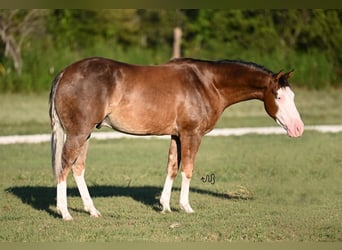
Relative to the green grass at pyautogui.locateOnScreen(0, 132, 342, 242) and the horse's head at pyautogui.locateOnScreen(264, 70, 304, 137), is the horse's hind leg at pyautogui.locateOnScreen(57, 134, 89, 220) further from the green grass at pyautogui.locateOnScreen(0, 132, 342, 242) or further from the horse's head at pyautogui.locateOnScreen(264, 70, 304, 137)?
the horse's head at pyautogui.locateOnScreen(264, 70, 304, 137)

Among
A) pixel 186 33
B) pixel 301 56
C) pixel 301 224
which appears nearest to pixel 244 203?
pixel 301 224

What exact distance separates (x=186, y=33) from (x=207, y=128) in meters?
23.4

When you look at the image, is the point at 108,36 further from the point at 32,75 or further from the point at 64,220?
the point at 64,220

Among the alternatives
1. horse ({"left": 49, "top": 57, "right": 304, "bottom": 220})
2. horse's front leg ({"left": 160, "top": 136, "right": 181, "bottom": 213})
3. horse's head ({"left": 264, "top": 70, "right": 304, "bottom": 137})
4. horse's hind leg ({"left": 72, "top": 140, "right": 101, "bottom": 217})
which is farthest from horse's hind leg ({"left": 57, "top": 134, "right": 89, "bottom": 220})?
horse's head ({"left": 264, "top": 70, "right": 304, "bottom": 137})

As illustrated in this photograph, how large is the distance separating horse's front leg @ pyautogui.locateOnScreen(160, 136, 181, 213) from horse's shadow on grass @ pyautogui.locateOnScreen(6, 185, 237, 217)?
0.29m

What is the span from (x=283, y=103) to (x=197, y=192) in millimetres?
2754

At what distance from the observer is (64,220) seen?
10.2 m

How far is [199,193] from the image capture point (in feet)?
42.5

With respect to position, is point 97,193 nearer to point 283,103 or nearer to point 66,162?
point 66,162

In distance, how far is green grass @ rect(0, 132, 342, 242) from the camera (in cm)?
946

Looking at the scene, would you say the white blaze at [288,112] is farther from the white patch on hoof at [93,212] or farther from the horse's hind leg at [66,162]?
the white patch on hoof at [93,212]

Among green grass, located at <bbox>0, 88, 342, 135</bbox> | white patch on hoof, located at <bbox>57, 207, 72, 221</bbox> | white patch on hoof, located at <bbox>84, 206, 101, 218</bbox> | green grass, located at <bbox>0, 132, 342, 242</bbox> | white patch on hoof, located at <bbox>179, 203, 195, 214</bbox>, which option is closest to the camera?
green grass, located at <bbox>0, 132, 342, 242</bbox>

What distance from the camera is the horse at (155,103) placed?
407 inches

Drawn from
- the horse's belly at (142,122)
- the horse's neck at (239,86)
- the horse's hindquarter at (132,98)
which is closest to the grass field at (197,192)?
the horse's belly at (142,122)
